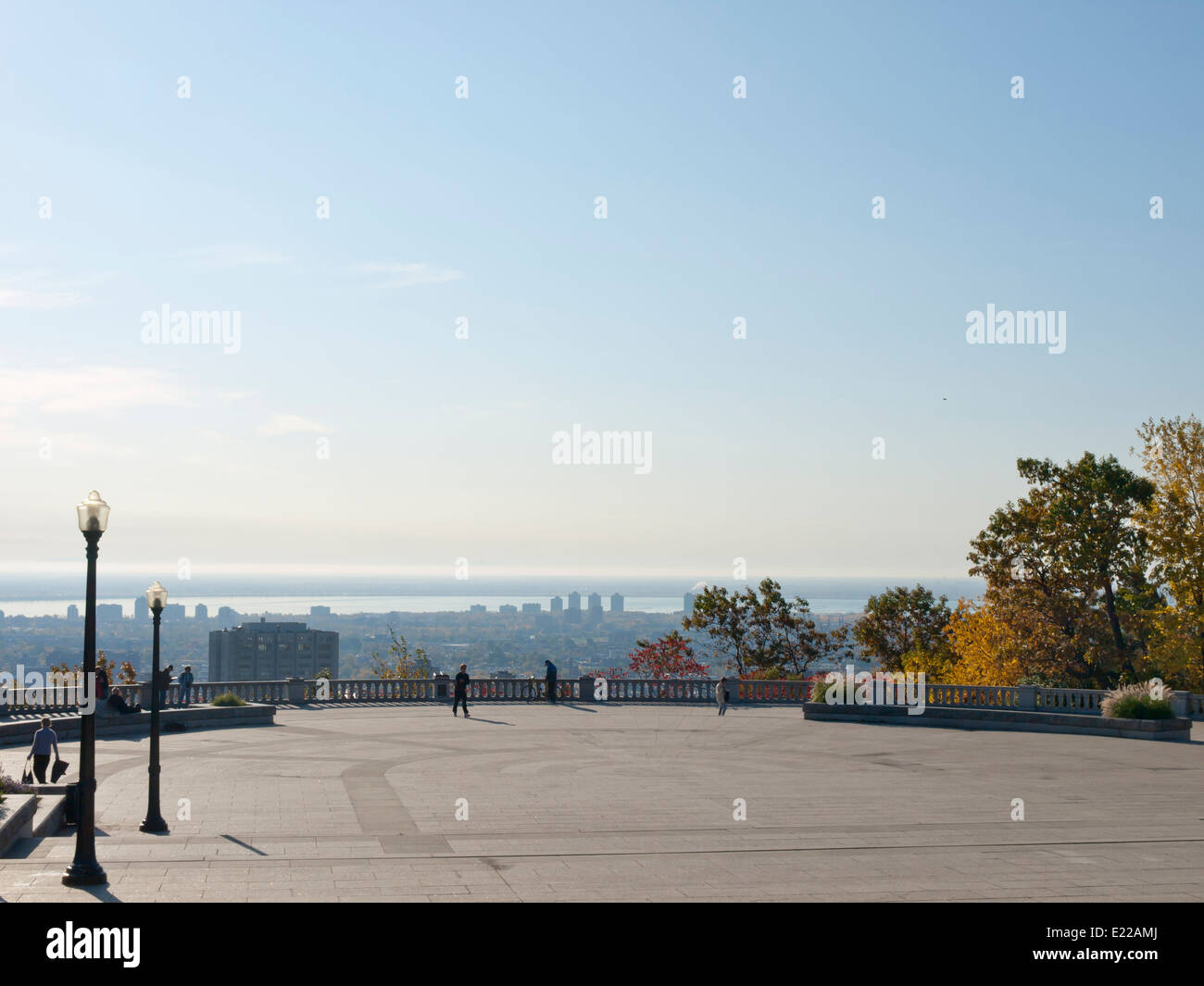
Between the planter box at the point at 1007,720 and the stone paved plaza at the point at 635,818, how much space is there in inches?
28.7

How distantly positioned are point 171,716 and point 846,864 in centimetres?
2302

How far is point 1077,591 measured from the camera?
5197 centimetres

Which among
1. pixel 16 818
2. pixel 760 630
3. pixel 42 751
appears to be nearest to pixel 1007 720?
pixel 42 751

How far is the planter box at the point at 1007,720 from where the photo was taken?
31.3 meters

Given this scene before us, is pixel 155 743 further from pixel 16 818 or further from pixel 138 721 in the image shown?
pixel 138 721

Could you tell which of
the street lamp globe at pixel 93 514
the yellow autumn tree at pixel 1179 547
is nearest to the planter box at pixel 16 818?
the street lamp globe at pixel 93 514

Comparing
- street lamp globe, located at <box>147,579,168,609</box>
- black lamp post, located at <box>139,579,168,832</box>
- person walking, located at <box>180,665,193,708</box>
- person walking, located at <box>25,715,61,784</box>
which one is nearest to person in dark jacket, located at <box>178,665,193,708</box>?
person walking, located at <box>180,665,193,708</box>

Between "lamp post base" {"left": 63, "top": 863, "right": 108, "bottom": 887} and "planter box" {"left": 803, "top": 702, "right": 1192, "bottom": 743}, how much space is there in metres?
26.3

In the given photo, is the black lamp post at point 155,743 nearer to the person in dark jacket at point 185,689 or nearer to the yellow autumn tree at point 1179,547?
the person in dark jacket at point 185,689

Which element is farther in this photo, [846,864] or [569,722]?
[569,722]

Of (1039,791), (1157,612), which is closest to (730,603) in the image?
(1157,612)

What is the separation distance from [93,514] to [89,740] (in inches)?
106

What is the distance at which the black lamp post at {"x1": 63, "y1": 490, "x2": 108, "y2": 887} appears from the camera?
41.3 ft
